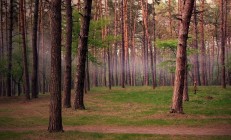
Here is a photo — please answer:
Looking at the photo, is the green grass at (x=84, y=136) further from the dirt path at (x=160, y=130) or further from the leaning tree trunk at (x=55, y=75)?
the dirt path at (x=160, y=130)

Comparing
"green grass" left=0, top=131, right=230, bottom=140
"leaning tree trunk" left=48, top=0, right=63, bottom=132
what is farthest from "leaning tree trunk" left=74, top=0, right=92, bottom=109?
"green grass" left=0, top=131, right=230, bottom=140

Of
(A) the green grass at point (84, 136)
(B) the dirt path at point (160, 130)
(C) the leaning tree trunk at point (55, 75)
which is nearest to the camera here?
(A) the green grass at point (84, 136)

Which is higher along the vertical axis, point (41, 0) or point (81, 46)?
point (41, 0)

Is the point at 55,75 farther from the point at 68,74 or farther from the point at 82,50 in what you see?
the point at 68,74

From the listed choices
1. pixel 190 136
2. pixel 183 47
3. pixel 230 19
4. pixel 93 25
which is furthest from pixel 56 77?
pixel 230 19

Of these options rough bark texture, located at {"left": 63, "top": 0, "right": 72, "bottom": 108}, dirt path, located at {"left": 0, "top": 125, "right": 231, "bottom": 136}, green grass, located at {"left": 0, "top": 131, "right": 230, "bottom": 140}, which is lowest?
dirt path, located at {"left": 0, "top": 125, "right": 231, "bottom": 136}

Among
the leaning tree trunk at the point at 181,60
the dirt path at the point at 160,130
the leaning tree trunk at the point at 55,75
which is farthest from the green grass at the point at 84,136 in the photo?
the leaning tree trunk at the point at 181,60

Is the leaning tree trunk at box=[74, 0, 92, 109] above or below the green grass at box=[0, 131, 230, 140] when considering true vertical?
above

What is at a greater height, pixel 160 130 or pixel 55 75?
pixel 55 75

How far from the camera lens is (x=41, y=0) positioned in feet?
137

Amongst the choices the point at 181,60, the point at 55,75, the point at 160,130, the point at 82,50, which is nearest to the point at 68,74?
the point at 82,50

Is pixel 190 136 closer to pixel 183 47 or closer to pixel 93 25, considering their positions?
pixel 183 47

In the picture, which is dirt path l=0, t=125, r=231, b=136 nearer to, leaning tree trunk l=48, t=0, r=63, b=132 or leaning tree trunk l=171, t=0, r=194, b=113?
leaning tree trunk l=48, t=0, r=63, b=132

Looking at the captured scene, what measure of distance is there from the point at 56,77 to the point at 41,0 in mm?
32062
